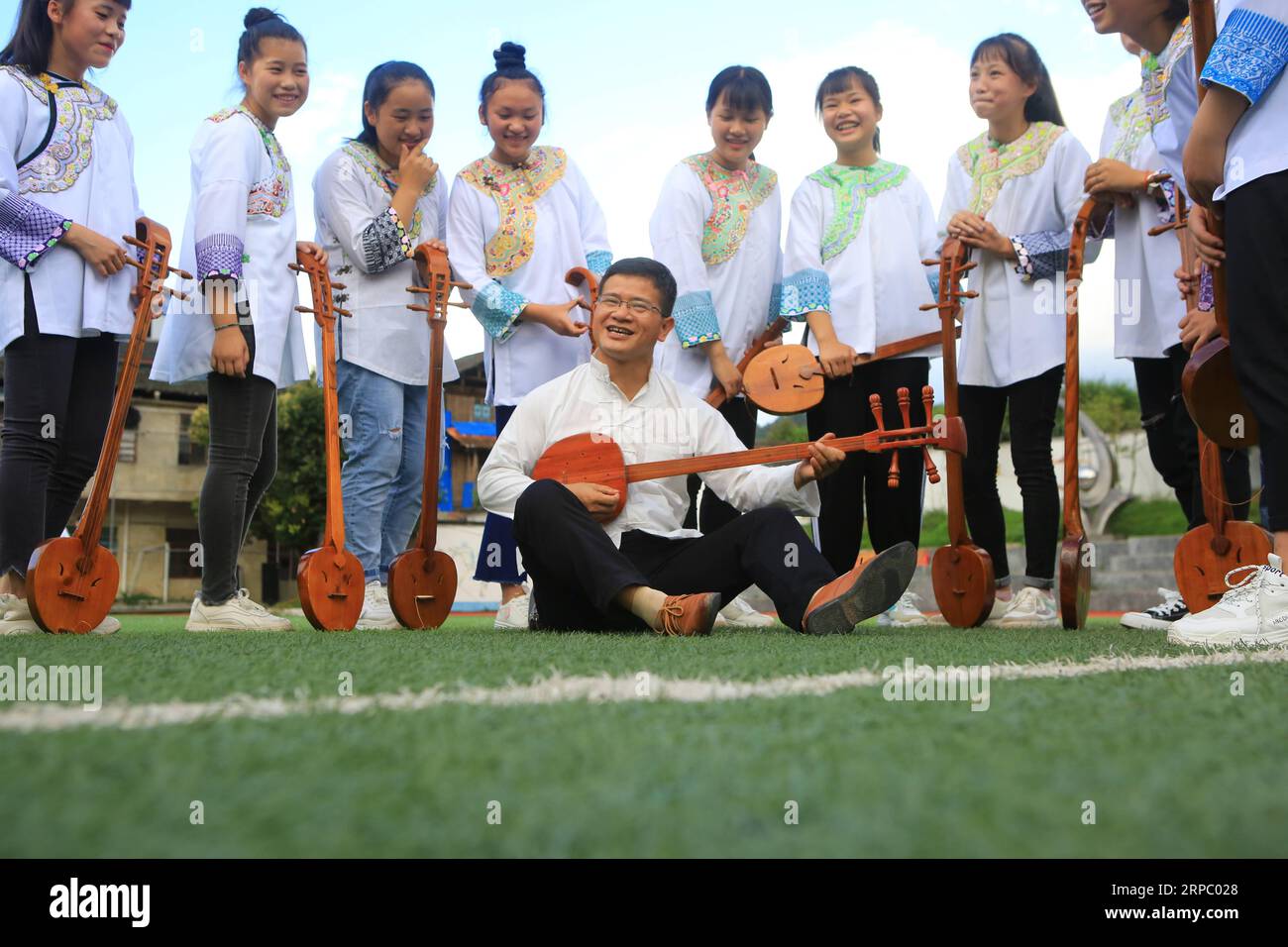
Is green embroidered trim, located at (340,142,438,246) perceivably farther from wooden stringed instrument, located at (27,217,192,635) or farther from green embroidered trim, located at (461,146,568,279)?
wooden stringed instrument, located at (27,217,192,635)

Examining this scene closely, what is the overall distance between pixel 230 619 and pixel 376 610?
0.54 metres

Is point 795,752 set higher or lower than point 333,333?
lower

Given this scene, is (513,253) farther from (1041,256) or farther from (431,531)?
(1041,256)

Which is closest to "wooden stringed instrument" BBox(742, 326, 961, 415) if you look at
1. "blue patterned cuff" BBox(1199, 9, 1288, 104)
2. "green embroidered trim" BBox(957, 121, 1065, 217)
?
"green embroidered trim" BBox(957, 121, 1065, 217)

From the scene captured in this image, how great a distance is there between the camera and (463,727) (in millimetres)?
1293

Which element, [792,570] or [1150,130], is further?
[1150,130]

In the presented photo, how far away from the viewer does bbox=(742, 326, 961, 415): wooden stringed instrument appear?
4184mm

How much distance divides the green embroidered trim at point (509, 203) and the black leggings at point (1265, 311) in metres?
2.65

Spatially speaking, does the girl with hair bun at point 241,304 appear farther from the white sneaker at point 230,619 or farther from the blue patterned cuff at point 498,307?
the blue patterned cuff at point 498,307

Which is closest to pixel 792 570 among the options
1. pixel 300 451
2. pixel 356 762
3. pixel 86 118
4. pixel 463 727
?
pixel 463 727

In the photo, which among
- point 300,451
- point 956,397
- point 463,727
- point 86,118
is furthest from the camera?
point 300,451
